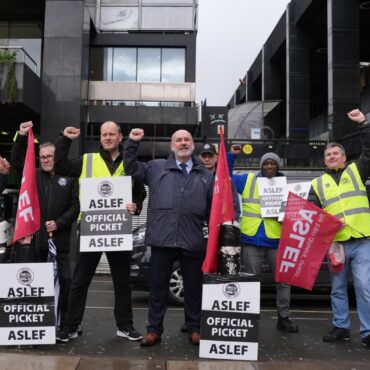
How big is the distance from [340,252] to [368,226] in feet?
1.34

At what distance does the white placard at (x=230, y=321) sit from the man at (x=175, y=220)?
1.58 feet

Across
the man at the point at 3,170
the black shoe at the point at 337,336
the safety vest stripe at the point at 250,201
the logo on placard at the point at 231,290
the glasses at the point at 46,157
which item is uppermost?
the glasses at the point at 46,157

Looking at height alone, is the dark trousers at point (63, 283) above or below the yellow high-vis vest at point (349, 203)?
below

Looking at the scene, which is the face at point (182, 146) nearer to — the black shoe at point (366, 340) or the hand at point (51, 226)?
the hand at point (51, 226)

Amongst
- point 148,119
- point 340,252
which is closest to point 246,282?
point 340,252

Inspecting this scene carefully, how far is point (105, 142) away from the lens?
5.09m

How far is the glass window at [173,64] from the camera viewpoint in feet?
82.8

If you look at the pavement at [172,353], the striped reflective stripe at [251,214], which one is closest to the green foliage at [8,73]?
the pavement at [172,353]

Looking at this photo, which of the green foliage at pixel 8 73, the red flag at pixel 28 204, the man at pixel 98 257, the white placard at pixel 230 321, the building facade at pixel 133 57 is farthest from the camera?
the building facade at pixel 133 57

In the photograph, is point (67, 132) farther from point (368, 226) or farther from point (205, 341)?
point (368, 226)

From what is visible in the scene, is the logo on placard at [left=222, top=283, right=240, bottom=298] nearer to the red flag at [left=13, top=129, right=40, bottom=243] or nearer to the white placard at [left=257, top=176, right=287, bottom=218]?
the white placard at [left=257, top=176, right=287, bottom=218]

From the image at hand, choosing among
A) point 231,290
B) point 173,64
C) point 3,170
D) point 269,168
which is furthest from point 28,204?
point 173,64

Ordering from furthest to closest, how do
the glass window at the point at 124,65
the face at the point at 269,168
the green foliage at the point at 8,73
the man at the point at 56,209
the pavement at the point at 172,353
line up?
the glass window at the point at 124,65, the green foliage at the point at 8,73, the face at the point at 269,168, the man at the point at 56,209, the pavement at the point at 172,353

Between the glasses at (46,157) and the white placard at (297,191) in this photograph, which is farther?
the white placard at (297,191)
